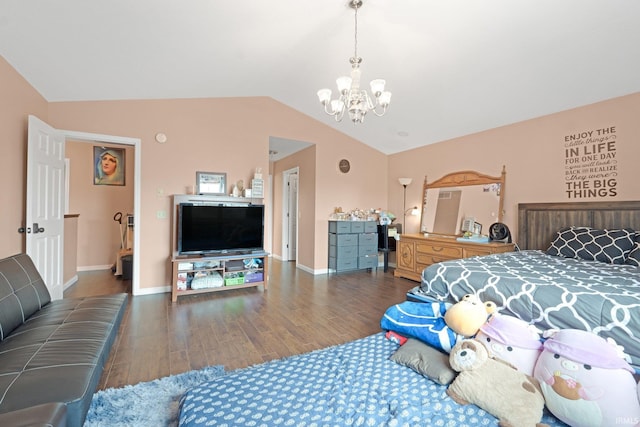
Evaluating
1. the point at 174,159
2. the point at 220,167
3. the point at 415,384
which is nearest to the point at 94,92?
the point at 174,159

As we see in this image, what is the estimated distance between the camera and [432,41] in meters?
2.76

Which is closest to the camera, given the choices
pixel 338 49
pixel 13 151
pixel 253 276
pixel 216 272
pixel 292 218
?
pixel 13 151

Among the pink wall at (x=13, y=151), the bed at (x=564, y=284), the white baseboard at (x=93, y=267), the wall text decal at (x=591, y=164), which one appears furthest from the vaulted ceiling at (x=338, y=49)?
the white baseboard at (x=93, y=267)

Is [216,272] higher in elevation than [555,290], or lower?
lower

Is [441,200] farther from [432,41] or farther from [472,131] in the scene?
[432,41]

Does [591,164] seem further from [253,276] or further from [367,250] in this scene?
[253,276]

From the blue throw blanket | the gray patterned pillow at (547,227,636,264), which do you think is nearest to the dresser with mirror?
the gray patterned pillow at (547,227,636,264)

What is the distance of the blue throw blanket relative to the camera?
1.82 meters

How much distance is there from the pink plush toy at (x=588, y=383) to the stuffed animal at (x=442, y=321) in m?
0.40

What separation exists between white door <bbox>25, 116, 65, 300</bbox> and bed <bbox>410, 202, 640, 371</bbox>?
3.72 m

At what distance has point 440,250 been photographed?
4168 mm

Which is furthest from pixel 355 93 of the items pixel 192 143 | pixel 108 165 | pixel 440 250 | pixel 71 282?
pixel 108 165

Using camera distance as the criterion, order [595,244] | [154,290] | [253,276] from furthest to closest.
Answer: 1. [253,276]
2. [154,290]
3. [595,244]

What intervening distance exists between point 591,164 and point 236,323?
4234 millimetres
